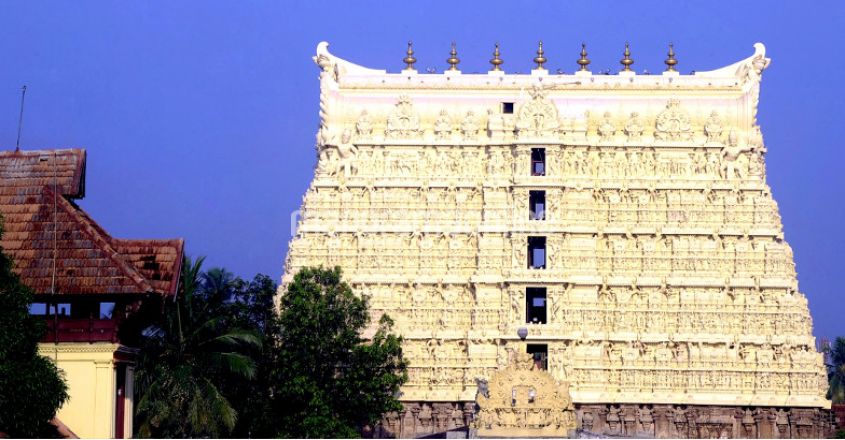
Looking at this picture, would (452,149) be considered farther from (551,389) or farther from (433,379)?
(551,389)

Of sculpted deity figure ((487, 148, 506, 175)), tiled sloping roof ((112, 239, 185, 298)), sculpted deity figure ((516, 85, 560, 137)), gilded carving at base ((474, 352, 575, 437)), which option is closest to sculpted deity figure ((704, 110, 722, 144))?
sculpted deity figure ((516, 85, 560, 137))

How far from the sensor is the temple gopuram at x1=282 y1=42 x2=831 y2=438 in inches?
3578

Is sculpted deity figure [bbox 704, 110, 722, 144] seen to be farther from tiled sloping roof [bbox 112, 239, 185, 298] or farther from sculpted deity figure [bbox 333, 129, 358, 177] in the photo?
tiled sloping roof [bbox 112, 239, 185, 298]

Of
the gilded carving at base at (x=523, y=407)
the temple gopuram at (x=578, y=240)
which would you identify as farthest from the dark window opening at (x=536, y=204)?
the gilded carving at base at (x=523, y=407)

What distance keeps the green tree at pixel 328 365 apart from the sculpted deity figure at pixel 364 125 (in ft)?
29.9

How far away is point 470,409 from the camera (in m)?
89.5

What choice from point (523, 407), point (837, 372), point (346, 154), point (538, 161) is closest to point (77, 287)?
point (523, 407)

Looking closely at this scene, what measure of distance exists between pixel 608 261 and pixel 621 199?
283 centimetres

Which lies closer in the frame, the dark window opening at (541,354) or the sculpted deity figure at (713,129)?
the dark window opening at (541,354)

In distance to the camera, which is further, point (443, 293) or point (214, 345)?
point (443, 293)

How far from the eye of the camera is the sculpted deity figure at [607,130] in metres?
93.2

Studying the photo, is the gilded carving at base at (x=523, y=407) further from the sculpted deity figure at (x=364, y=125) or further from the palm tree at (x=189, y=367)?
the sculpted deity figure at (x=364, y=125)

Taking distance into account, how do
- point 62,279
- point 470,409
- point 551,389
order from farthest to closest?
point 470,409, point 551,389, point 62,279

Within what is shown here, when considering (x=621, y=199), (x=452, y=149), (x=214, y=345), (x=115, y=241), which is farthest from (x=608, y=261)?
(x=115, y=241)
